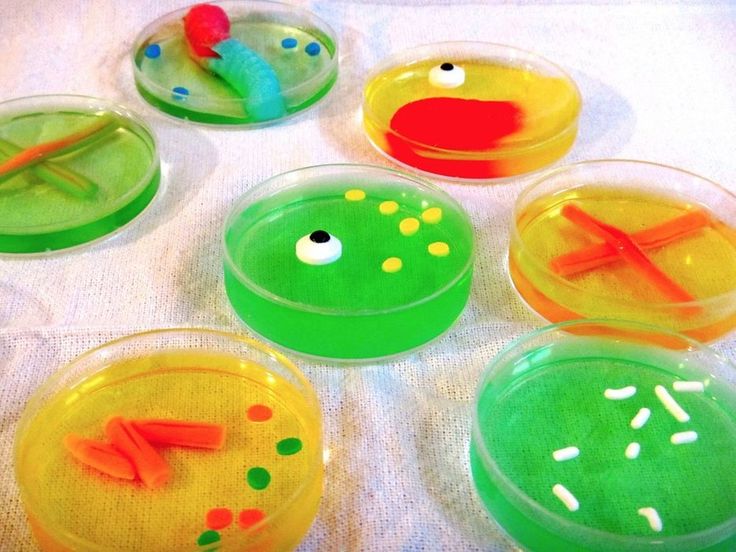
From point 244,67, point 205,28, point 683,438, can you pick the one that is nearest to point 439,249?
point 683,438

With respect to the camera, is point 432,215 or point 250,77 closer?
point 432,215

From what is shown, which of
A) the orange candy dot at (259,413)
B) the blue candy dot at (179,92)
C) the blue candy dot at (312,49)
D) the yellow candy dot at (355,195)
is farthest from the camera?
the blue candy dot at (312,49)

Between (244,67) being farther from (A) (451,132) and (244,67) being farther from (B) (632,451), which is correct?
(B) (632,451)

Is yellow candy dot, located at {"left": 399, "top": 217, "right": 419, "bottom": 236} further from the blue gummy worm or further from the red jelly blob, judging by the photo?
the blue gummy worm

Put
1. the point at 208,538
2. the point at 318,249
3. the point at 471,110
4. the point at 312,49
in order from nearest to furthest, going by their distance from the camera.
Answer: the point at 208,538 → the point at 318,249 → the point at 471,110 → the point at 312,49

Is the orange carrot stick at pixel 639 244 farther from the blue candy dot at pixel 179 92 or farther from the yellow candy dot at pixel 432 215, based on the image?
the blue candy dot at pixel 179 92

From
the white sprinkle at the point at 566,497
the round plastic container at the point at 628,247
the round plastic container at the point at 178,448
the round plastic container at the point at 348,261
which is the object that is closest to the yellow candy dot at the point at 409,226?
the round plastic container at the point at 348,261
